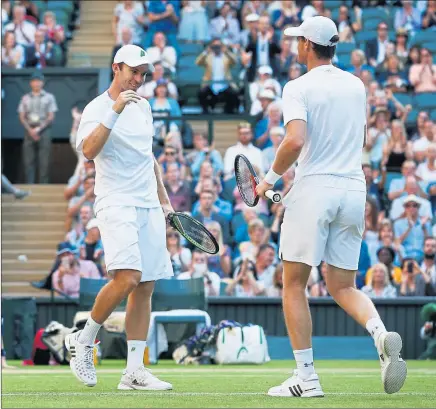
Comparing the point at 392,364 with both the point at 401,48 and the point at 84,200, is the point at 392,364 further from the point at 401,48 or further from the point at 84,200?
the point at 401,48

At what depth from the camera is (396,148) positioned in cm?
1867

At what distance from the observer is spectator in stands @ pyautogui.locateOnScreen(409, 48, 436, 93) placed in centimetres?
2028

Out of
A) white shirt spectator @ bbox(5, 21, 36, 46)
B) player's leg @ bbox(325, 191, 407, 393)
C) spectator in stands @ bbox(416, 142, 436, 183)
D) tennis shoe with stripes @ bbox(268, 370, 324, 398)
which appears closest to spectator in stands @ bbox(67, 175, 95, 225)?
white shirt spectator @ bbox(5, 21, 36, 46)

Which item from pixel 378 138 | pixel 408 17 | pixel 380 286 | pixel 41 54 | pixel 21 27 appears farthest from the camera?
pixel 408 17

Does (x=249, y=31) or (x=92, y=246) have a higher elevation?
(x=249, y=31)

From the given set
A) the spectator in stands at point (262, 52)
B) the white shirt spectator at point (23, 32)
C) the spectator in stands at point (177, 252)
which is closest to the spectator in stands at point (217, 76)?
the spectator in stands at point (262, 52)

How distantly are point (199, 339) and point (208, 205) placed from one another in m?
3.61

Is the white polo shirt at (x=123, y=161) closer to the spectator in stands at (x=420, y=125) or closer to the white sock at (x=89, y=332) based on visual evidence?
the white sock at (x=89, y=332)

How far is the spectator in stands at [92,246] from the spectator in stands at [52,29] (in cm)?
537

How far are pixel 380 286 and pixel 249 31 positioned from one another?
665 cm

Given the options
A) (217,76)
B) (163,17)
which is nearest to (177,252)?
(217,76)

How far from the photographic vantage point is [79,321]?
46.1 feet

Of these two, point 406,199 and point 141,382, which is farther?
point 406,199

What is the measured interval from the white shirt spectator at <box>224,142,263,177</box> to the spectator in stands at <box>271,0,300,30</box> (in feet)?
11.3
